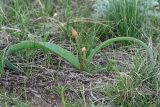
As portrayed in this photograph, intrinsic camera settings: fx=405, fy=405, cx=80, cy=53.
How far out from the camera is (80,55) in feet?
6.35

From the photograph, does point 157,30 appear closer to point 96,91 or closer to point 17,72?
point 96,91

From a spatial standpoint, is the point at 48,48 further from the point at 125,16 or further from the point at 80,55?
the point at 125,16

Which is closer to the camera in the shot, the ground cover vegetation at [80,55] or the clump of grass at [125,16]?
the ground cover vegetation at [80,55]

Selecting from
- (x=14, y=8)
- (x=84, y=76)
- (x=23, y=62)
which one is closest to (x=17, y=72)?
(x=23, y=62)

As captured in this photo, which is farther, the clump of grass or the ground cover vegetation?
the clump of grass

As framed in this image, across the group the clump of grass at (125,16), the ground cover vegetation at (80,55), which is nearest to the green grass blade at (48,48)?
the ground cover vegetation at (80,55)

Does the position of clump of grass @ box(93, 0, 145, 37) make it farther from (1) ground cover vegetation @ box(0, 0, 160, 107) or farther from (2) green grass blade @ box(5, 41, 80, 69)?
(2) green grass blade @ box(5, 41, 80, 69)

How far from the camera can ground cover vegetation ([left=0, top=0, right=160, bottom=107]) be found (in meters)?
1.83

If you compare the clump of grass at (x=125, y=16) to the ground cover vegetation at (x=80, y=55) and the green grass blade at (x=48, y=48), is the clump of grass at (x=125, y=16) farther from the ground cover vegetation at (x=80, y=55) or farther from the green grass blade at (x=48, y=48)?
the green grass blade at (x=48, y=48)

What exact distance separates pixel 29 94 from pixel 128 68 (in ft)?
1.62

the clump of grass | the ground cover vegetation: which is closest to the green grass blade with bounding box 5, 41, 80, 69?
the ground cover vegetation

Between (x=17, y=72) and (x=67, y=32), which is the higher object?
(x=67, y=32)

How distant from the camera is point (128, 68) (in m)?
1.97

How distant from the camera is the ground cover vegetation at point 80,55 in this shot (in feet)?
5.99
